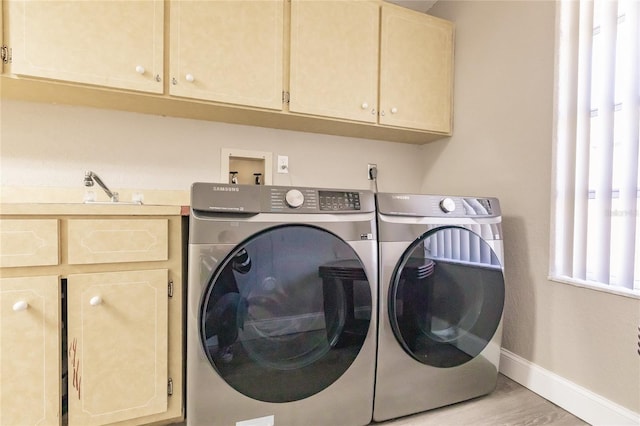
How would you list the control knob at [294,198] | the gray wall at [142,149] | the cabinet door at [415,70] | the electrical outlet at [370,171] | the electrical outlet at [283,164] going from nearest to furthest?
the control knob at [294,198]
the gray wall at [142,149]
the cabinet door at [415,70]
the electrical outlet at [283,164]
the electrical outlet at [370,171]

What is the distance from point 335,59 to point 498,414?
1823mm

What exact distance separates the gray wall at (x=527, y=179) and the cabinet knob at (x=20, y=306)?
207cm

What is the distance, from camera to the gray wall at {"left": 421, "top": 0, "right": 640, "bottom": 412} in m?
1.23

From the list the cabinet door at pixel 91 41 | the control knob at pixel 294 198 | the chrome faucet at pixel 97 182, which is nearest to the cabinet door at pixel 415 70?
the control knob at pixel 294 198

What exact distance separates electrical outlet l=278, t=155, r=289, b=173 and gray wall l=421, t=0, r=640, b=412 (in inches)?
42.3

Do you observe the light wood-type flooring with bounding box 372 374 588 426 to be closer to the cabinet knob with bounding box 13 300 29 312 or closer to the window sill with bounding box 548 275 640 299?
the window sill with bounding box 548 275 640 299

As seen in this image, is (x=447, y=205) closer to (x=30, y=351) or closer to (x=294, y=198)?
(x=294, y=198)

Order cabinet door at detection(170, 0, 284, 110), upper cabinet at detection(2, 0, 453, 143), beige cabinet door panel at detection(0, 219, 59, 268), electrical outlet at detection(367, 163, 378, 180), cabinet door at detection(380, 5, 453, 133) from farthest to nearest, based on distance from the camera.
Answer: electrical outlet at detection(367, 163, 378, 180) < cabinet door at detection(380, 5, 453, 133) < cabinet door at detection(170, 0, 284, 110) < upper cabinet at detection(2, 0, 453, 143) < beige cabinet door panel at detection(0, 219, 59, 268)

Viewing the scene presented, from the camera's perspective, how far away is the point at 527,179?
5.08ft

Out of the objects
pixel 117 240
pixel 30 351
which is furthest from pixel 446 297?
pixel 30 351

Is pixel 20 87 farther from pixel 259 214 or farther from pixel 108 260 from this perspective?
pixel 259 214

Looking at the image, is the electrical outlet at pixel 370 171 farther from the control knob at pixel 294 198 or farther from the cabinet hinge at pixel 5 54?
the cabinet hinge at pixel 5 54

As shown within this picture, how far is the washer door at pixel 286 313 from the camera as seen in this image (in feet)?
3.43

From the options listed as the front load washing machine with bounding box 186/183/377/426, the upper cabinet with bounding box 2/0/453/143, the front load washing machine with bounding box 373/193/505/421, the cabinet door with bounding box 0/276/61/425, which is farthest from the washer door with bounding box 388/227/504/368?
the cabinet door with bounding box 0/276/61/425
